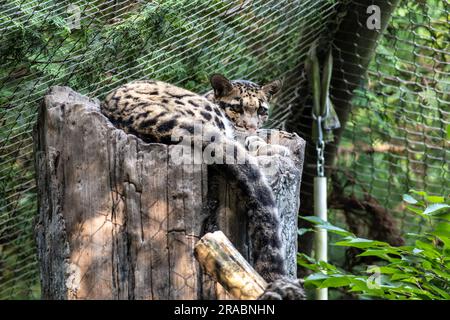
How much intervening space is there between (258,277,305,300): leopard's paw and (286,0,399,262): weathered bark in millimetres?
2672

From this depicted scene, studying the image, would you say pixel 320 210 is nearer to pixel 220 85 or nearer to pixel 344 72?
pixel 344 72

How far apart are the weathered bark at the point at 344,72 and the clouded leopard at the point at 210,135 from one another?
1824 mm

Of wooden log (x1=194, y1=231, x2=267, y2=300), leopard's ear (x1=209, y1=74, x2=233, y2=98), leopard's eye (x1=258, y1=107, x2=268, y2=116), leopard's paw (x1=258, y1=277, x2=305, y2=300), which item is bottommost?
leopard's paw (x1=258, y1=277, x2=305, y2=300)

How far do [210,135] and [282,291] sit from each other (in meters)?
0.69

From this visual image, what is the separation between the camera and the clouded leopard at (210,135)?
2.89m

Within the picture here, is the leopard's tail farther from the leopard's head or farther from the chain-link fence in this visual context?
the chain-link fence

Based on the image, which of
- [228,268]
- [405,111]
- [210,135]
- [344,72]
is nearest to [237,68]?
[344,72]

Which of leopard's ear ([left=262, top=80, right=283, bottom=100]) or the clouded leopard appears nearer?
the clouded leopard

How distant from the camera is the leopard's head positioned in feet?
13.6

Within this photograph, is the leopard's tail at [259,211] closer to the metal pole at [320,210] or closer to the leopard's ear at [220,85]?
the leopard's ear at [220,85]

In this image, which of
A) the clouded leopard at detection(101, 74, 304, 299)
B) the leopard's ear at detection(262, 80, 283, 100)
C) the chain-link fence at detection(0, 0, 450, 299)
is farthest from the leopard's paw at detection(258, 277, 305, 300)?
the leopard's ear at detection(262, 80, 283, 100)

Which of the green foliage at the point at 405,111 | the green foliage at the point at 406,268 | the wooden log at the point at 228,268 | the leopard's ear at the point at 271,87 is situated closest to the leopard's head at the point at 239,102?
the leopard's ear at the point at 271,87

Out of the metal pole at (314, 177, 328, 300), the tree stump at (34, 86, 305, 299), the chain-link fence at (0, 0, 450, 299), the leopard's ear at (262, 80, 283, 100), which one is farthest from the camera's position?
the metal pole at (314, 177, 328, 300)
